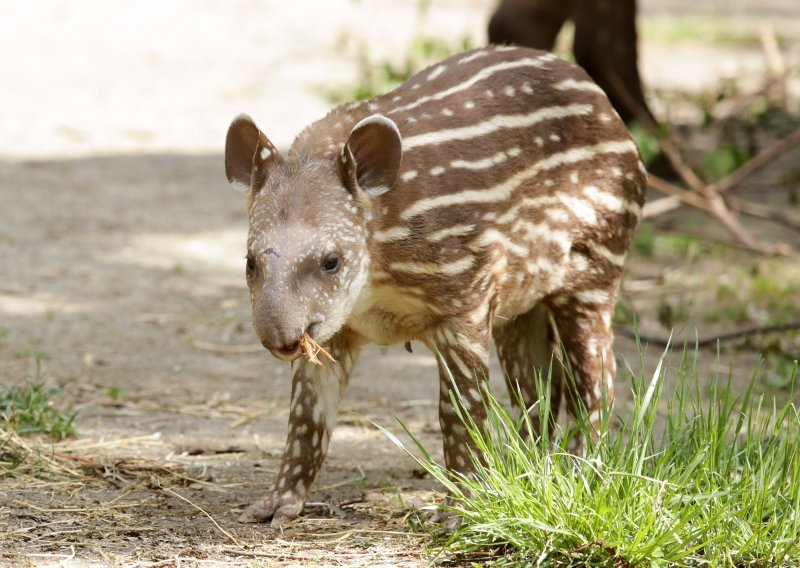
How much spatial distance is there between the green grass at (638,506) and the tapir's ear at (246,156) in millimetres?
1023

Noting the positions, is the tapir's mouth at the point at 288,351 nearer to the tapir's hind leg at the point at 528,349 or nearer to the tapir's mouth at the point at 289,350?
the tapir's mouth at the point at 289,350

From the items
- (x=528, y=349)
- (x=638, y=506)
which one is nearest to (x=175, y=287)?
(x=528, y=349)

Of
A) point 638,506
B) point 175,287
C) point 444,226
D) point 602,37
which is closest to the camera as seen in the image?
point 638,506

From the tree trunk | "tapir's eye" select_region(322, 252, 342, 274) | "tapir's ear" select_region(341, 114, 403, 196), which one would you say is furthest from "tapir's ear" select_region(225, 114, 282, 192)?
the tree trunk

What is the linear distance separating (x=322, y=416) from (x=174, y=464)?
783 millimetres

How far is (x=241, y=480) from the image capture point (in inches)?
195

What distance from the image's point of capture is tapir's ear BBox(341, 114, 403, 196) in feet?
13.4

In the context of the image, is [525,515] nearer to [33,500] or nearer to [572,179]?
[572,179]

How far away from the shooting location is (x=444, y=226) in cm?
426

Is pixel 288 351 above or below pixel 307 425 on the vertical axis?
above

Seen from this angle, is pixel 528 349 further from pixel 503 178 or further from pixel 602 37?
pixel 602 37

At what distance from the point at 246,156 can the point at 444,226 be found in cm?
73

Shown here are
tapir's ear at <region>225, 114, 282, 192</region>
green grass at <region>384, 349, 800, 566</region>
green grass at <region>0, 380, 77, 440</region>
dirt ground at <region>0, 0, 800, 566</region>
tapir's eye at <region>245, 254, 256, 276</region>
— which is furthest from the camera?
green grass at <region>0, 380, 77, 440</region>

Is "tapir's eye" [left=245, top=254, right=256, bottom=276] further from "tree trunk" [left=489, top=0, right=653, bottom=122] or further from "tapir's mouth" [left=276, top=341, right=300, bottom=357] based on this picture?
"tree trunk" [left=489, top=0, right=653, bottom=122]
